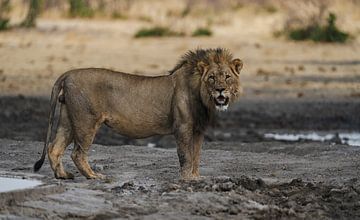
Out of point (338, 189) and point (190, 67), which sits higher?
point (190, 67)

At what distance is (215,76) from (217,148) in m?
3.08

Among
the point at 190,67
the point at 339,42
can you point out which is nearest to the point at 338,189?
the point at 190,67

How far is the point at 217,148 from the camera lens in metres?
12.3

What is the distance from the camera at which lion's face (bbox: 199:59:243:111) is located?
30.2ft

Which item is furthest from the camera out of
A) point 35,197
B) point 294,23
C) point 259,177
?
point 294,23

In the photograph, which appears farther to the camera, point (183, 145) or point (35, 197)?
point (183, 145)

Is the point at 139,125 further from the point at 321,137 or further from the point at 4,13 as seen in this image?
the point at 4,13

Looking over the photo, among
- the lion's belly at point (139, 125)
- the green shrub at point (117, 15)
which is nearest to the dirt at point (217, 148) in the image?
the lion's belly at point (139, 125)

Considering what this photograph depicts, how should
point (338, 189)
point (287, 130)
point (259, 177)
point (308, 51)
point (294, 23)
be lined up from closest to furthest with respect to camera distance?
point (338, 189) → point (259, 177) → point (287, 130) → point (308, 51) → point (294, 23)

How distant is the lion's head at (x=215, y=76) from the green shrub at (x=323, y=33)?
19.6 metres

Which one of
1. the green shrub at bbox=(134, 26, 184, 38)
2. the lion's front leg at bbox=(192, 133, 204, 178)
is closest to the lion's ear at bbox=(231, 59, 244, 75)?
the lion's front leg at bbox=(192, 133, 204, 178)

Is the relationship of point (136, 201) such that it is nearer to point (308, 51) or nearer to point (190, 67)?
point (190, 67)

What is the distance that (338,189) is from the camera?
29.9 ft

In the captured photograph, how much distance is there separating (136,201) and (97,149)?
3.26m
